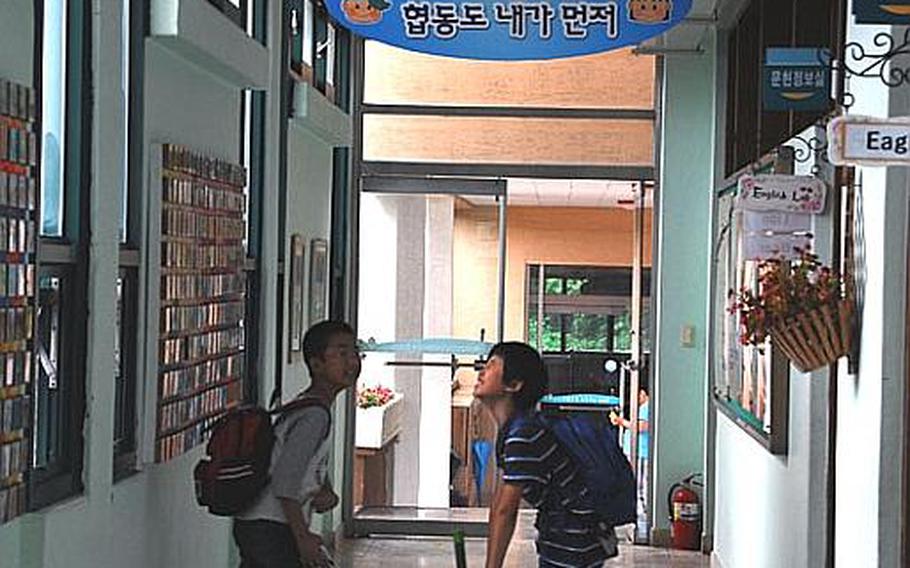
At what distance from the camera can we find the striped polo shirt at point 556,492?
195 inches

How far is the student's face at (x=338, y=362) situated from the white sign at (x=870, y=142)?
1.82 m

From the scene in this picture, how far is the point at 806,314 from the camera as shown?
5605 mm

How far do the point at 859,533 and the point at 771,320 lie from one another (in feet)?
2.49

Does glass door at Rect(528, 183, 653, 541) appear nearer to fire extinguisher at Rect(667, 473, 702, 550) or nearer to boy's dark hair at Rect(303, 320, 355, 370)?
fire extinguisher at Rect(667, 473, 702, 550)

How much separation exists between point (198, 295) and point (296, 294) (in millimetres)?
2527

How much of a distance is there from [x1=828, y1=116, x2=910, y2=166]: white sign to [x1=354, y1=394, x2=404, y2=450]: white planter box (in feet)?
22.8

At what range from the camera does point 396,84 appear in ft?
36.8

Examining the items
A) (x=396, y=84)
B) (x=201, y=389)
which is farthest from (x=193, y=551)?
(x=396, y=84)

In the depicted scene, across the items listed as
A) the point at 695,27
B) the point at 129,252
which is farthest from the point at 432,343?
the point at 129,252

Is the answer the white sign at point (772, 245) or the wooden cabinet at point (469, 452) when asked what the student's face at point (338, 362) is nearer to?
the white sign at point (772, 245)

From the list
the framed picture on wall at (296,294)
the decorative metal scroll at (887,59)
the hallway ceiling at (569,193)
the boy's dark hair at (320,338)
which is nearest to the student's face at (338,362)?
the boy's dark hair at (320,338)

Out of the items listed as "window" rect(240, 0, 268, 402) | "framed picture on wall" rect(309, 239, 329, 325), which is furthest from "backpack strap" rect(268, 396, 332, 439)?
"framed picture on wall" rect(309, 239, 329, 325)

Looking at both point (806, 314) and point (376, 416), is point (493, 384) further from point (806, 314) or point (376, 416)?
point (376, 416)

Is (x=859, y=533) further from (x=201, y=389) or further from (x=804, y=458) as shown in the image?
(x=201, y=389)
